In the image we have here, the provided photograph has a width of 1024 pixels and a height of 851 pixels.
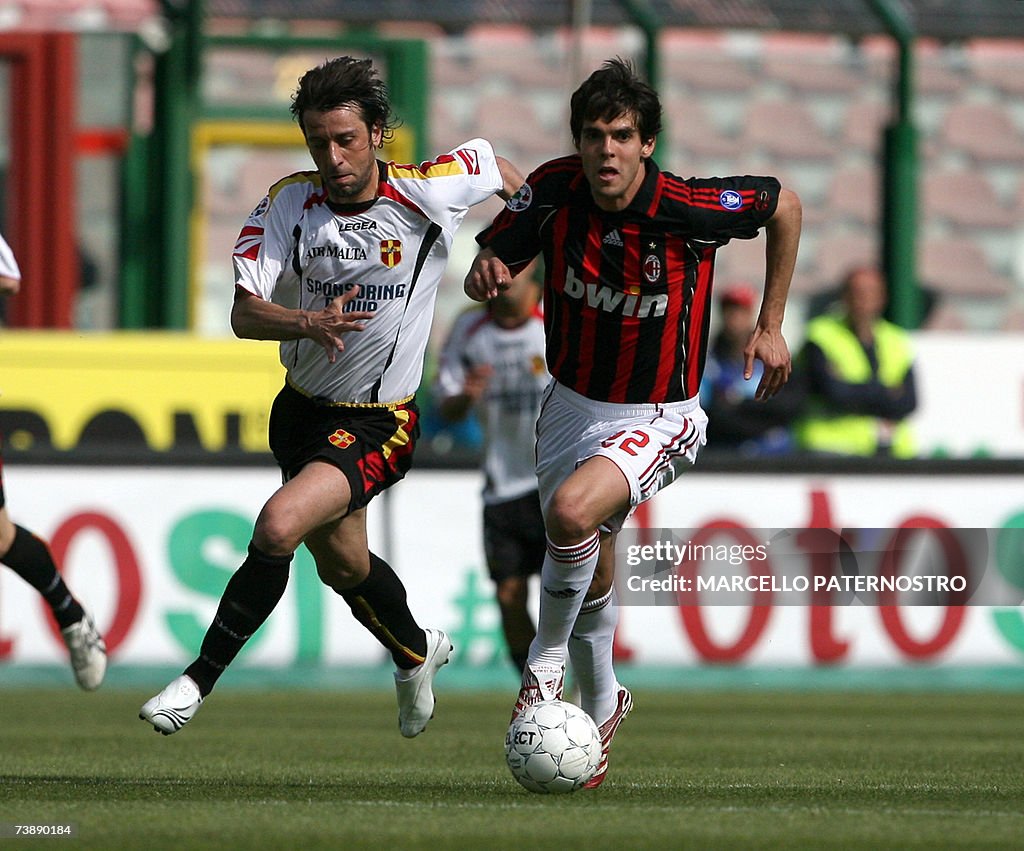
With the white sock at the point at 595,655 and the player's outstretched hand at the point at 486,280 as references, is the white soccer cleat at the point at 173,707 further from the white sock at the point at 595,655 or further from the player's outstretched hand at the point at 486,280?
the player's outstretched hand at the point at 486,280

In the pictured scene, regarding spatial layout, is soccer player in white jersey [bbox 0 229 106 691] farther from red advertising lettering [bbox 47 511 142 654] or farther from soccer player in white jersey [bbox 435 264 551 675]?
red advertising lettering [bbox 47 511 142 654]

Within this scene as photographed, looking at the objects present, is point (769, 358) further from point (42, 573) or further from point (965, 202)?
point (965, 202)

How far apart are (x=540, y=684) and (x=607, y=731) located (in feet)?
1.65

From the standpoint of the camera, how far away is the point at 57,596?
8.30 meters

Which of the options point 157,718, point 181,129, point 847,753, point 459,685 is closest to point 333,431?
point 157,718

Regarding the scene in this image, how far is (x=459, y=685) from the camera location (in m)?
11.9

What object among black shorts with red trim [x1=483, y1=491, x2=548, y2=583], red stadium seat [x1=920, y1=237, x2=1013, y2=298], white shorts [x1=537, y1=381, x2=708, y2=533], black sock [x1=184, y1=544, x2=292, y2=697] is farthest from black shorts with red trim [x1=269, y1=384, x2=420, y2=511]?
red stadium seat [x1=920, y1=237, x2=1013, y2=298]

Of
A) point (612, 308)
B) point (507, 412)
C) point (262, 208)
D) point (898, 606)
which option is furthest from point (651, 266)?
point (898, 606)

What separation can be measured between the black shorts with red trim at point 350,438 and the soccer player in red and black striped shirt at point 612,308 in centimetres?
53

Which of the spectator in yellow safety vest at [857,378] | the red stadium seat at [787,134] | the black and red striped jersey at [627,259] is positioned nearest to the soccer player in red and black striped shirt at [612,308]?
the black and red striped jersey at [627,259]

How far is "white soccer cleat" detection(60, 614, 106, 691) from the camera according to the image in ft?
27.2

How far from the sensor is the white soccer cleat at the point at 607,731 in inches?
254

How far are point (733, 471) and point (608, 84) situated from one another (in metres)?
6.11

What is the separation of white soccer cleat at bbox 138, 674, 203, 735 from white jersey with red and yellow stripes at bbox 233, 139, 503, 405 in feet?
3.85
